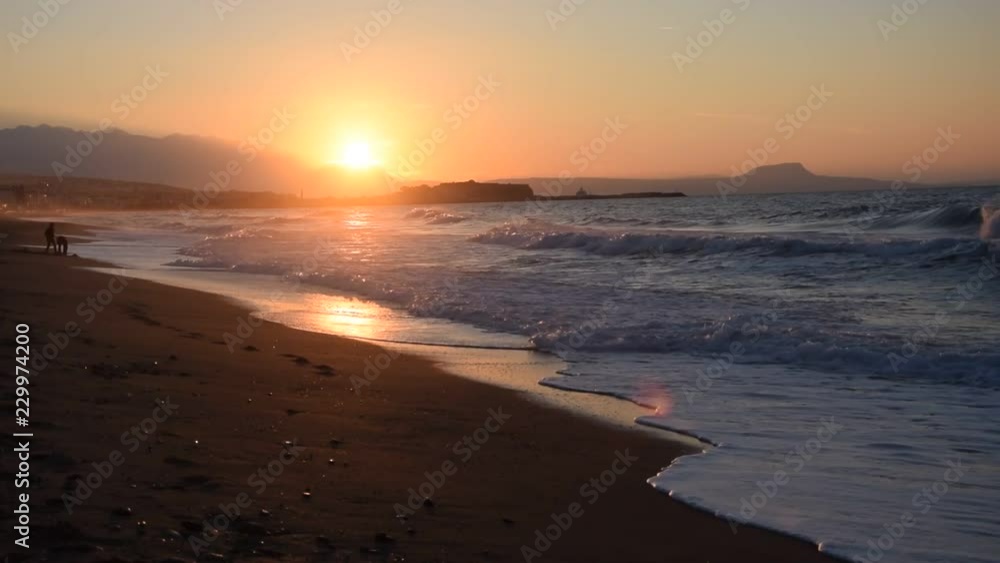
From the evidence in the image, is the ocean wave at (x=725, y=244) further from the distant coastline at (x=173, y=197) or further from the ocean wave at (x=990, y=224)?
the distant coastline at (x=173, y=197)

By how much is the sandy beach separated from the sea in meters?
0.64

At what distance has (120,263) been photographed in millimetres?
25484

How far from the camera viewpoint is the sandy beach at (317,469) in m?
4.42

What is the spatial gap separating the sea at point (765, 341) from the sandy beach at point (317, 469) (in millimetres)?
638

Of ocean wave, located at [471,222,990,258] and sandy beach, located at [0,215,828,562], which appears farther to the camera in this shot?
ocean wave, located at [471,222,990,258]

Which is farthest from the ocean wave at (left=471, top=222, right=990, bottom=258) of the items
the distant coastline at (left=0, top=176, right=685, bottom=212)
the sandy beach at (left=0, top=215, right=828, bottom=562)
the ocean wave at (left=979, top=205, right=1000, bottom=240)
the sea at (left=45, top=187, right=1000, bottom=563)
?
the distant coastline at (left=0, top=176, right=685, bottom=212)

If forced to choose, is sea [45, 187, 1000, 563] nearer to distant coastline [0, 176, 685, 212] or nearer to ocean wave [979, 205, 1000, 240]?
ocean wave [979, 205, 1000, 240]

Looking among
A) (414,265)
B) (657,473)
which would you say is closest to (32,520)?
(657,473)

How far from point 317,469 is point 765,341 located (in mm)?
7532

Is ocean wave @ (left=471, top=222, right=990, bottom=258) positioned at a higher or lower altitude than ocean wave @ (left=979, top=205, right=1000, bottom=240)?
lower

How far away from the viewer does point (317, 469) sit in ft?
18.6

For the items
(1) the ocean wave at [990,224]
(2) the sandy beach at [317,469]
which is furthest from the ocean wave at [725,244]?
(2) the sandy beach at [317,469]

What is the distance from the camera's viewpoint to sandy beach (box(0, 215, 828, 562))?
442cm

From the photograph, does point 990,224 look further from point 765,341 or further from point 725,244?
point 765,341
